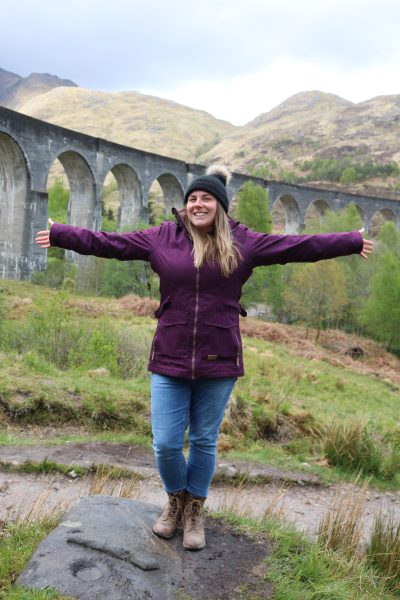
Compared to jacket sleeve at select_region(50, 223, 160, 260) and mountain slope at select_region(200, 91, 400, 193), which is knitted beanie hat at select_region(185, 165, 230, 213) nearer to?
jacket sleeve at select_region(50, 223, 160, 260)

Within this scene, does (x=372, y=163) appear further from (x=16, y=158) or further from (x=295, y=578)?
(x=295, y=578)

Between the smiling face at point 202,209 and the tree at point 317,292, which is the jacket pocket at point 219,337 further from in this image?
the tree at point 317,292

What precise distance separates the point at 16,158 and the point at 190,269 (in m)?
21.4

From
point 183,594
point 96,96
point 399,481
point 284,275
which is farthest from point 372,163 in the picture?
point 96,96

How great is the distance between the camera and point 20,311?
50.5 ft

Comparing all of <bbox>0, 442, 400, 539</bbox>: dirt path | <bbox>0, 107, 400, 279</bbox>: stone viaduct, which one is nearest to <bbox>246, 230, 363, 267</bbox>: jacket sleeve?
<bbox>0, 442, 400, 539</bbox>: dirt path

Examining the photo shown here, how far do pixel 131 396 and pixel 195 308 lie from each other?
512 cm

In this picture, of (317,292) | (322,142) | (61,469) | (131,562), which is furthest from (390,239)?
(322,142)

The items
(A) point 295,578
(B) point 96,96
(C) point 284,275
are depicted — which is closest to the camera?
(A) point 295,578

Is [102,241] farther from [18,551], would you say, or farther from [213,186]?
[18,551]

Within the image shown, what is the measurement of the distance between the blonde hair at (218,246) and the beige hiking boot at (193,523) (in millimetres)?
1297

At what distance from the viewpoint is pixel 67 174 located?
90.3ft

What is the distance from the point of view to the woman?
10.2 ft

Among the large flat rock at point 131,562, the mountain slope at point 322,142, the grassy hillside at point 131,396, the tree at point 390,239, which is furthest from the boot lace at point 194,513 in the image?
the mountain slope at point 322,142
